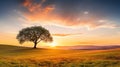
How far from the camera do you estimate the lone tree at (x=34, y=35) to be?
286ft

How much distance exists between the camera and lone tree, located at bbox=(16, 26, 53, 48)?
286 feet

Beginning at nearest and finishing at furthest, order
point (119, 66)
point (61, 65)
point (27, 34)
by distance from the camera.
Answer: point (119, 66) < point (61, 65) < point (27, 34)

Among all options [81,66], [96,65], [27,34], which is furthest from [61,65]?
[27,34]

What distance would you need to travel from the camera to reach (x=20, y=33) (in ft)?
291

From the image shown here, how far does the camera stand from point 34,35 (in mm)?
87188

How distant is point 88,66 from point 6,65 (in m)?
11.5

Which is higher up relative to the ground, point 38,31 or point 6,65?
point 38,31

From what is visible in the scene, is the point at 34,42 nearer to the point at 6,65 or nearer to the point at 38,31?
the point at 38,31

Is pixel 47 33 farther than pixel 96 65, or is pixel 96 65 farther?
pixel 47 33

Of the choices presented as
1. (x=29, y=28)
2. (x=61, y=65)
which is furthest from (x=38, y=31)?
(x=61, y=65)

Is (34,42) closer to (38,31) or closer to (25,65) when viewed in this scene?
(38,31)

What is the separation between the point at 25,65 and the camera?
97.6ft

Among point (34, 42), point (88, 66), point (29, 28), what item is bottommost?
point (88, 66)

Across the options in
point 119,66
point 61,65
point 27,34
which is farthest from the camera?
point 27,34
